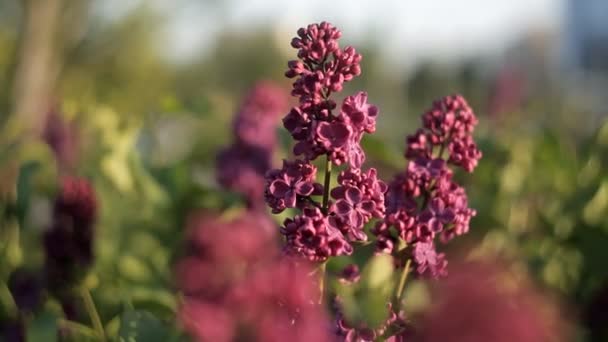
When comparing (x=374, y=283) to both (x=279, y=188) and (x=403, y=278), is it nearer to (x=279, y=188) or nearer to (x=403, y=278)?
(x=403, y=278)

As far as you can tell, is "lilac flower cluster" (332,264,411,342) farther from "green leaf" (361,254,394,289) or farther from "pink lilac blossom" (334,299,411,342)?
"green leaf" (361,254,394,289)

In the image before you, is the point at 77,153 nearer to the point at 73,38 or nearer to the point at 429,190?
the point at 429,190

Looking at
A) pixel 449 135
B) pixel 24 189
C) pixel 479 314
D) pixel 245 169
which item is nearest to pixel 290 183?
pixel 449 135

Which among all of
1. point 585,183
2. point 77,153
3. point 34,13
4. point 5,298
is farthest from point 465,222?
point 34,13

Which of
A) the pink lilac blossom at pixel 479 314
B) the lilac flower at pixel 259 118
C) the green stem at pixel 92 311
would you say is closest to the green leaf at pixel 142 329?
the green stem at pixel 92 311

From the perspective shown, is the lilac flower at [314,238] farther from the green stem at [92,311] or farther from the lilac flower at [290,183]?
the green stem at [92,311]

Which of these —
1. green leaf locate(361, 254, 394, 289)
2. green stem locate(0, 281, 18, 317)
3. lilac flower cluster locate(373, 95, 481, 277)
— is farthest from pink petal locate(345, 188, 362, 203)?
green stem locate(0, 281, 18, 317)
